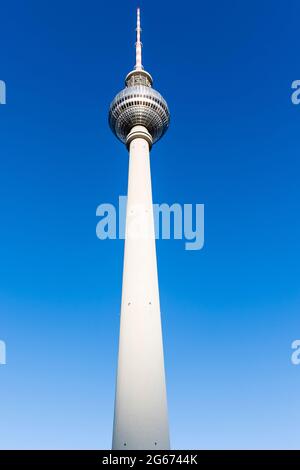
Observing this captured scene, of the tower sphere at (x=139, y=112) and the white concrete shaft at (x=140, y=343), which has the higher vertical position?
the tower sphere at (x=139, y=112)

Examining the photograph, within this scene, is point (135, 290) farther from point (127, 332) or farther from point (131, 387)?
point (131, 387)

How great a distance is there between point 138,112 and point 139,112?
16 centimetres

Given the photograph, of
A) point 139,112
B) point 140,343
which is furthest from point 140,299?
point 139,112

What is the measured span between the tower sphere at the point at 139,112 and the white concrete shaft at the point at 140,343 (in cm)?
1267

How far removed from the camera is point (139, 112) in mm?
65062

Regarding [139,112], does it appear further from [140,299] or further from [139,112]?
[140,299]

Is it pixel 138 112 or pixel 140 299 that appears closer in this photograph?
pixel 140 299

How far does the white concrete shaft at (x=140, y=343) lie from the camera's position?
37906 mm

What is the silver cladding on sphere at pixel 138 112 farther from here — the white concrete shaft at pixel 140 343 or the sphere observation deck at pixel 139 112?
the white concrete shaft at pixel 140 343

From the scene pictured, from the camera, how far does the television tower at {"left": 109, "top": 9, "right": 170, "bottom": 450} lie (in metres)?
38.3

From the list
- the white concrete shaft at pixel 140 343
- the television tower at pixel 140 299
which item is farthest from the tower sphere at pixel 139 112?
the white concrete shaft at pixel 140 343

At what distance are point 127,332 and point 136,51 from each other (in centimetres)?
5792

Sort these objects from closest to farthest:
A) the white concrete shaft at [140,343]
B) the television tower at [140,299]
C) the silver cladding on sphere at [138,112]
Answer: the white concrete shaft at [140,343], the television tower at [140,299], the silver cladding on sphere at [138,112]
